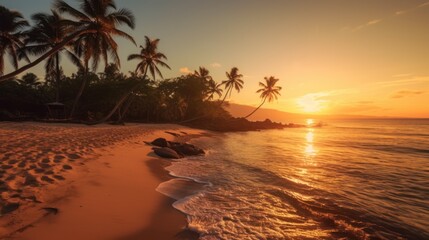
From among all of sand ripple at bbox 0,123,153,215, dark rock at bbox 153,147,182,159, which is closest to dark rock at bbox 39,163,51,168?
sand ripple at bbox 0,123,153,215

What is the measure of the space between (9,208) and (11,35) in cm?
3167

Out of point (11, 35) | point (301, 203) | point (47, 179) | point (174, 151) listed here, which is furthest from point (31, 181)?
point (11, 35)

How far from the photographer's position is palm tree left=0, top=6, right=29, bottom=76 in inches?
936

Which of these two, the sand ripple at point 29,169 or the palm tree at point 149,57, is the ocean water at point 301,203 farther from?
the palm tree at point 149,57

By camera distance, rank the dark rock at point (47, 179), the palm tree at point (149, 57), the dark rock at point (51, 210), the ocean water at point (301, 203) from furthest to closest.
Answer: the palm tree at point (149, 57) → the dark rock at point (47, 179) → the ocean water at point (301, 203) → the dark rock at point (51, 210)

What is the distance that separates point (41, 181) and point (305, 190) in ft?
23.1

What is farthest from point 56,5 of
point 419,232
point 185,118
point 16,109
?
point 185,118

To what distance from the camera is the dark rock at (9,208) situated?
340 centimetres

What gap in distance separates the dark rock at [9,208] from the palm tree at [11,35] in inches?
1186

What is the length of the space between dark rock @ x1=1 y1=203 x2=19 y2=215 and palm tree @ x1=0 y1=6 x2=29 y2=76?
98.8 feet

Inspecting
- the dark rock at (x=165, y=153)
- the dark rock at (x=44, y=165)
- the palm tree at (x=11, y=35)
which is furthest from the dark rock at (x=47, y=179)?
the palm tree at (x=11, y=35)

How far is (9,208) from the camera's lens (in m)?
3.51

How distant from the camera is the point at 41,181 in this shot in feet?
15.3

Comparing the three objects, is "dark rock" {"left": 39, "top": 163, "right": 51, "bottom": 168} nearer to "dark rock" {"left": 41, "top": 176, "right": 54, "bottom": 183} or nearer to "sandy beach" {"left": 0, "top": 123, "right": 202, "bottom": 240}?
"sandy beach" {"left": 0, "top": 123, "right": 202, "bottom": 240}
